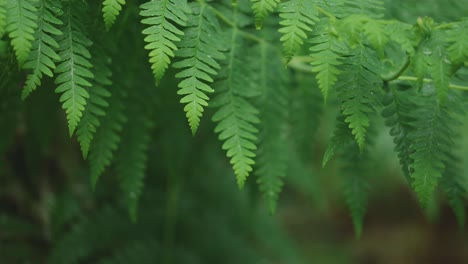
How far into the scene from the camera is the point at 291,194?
5.46 metres

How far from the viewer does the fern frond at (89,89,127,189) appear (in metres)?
1.60

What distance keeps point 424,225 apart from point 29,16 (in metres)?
5.16

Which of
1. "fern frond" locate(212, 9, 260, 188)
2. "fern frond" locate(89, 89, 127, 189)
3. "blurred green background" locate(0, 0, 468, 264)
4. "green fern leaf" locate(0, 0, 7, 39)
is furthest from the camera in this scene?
"blurred green background" locate(0, 0, 468, 264)

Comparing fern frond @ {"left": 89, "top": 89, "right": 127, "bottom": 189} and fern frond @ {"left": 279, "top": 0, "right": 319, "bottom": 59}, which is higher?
fern frond @ {"left": 279, "top": 0, "right": 319, "bottom": 59}

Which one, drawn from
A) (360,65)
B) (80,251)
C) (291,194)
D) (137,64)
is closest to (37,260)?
(80,251)

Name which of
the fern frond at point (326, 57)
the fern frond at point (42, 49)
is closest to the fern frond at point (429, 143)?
the fern frond at point (326, 57)

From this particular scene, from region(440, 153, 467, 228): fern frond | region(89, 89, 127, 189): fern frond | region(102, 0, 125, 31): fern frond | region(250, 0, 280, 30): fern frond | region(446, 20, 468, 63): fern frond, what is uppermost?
region(250, 0, 280, 30): fern frond

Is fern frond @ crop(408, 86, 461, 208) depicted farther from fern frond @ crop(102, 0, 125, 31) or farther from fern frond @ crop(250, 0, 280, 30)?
fern frond @ crop(102, 0, 125, 31)

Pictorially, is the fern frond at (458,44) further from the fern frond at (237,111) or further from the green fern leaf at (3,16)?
the green fern leaf at (3,16)

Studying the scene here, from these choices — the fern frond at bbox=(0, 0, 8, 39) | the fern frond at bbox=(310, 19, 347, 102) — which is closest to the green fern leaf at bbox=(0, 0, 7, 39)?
the fern frond at bbox=(0, 0, 8, 39)

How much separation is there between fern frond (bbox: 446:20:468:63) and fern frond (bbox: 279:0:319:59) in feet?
1.19

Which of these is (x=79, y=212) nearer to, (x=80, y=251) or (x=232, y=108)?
(x=80, y=251)

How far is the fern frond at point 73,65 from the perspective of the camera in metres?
1.28

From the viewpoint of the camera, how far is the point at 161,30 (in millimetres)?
1339
